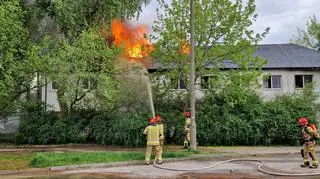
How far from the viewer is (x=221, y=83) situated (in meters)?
19.8

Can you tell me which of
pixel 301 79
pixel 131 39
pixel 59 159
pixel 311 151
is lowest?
pixel 59 159

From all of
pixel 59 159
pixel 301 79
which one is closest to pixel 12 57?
pixel 59 159

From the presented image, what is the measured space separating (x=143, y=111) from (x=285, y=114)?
7455 mm

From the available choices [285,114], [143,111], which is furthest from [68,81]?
[285,114]

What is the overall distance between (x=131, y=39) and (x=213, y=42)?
486cm

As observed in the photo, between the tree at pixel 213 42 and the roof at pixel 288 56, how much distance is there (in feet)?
38.3

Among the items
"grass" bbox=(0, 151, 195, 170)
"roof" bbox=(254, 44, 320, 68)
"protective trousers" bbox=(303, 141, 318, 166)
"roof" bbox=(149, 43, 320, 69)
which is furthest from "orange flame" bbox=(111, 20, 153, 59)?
"roof" bbox=(254, 44, 320, 68)

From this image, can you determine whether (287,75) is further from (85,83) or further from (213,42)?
(85,83)

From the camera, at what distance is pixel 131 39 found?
2177 cm

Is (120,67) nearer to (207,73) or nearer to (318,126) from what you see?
(207,73)

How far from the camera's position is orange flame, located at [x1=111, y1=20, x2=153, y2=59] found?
67.3ft

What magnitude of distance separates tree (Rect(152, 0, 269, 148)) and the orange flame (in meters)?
0.92

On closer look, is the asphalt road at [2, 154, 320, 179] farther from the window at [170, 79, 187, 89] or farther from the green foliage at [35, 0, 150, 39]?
the green foliage at [35, 0, 150, 39]

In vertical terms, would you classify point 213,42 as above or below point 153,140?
above
